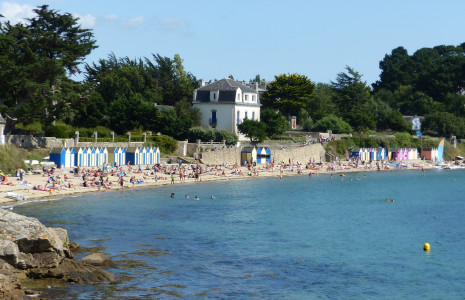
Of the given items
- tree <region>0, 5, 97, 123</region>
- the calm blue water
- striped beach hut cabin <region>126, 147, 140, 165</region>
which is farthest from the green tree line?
the calm blue water

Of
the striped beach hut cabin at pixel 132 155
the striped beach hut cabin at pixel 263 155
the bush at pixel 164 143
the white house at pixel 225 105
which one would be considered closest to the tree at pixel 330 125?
the white house at pixel 225 105

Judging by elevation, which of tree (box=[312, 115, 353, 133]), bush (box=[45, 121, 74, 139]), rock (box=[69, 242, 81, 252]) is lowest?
rock (box=[69, 242, 81, 252])

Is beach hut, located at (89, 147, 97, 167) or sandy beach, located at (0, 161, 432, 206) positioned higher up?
beach hut, located at (89, 147, 97, 167)

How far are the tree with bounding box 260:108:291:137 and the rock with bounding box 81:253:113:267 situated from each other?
5811cm

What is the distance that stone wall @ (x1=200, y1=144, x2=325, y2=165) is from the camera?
74.1 metres

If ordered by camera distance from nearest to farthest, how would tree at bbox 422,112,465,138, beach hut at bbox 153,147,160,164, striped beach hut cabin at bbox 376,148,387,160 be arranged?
beach hut at bbox 153,147,160,164 < striped beach hut cabin at bbox 376,148,387,160 < tree at bbox 422,112,465,138

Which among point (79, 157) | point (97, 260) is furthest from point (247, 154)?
point (97, 260)

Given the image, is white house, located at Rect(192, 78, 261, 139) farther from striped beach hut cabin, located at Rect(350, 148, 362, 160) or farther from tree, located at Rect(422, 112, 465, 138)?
tree, located at Rect(422, 112, 465, 138)

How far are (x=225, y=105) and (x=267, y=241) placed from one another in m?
48.0

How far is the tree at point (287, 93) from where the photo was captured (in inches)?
3666

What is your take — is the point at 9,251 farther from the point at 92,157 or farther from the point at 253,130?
the point at 253,130

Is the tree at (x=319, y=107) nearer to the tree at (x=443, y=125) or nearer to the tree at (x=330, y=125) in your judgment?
the tree at (x=330, y=125)

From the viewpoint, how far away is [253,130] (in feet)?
265

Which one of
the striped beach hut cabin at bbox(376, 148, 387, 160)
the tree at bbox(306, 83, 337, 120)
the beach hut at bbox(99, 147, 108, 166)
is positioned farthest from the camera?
the tree at bbox(306, 83, 337, 120)
